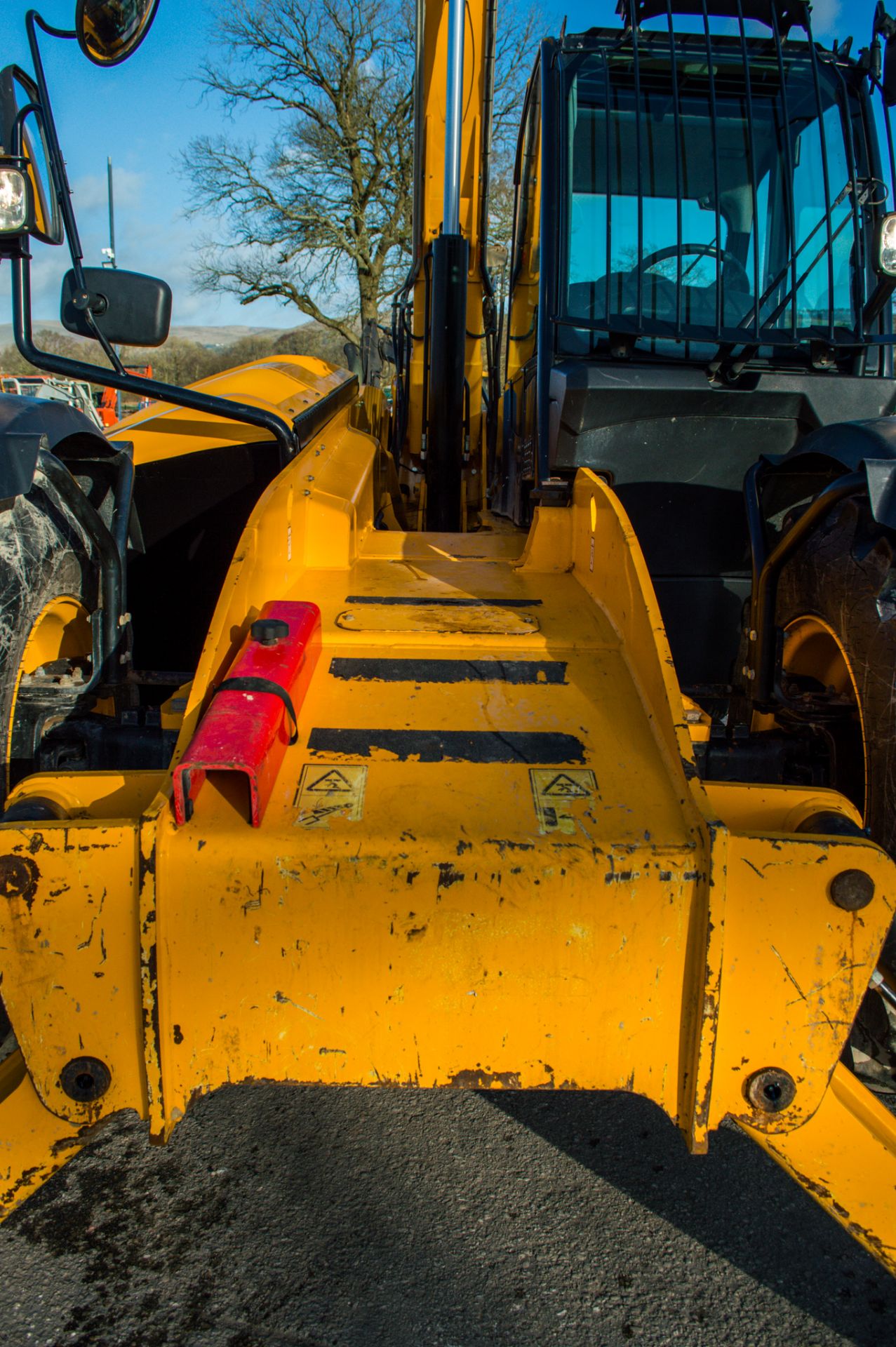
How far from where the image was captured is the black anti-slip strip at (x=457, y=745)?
1.75 meters

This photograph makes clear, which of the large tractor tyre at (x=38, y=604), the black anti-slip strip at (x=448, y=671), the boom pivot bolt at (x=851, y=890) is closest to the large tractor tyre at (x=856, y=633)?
the boom pivot bolt at (x=851, y=890)

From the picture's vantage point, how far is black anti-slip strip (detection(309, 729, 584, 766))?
1753mm

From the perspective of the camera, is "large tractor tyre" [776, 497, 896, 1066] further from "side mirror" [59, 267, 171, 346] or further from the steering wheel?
"side mirror" [59, 267, 171, 346]

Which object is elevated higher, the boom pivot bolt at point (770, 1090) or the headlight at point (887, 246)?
the headlight at point (887, 246)

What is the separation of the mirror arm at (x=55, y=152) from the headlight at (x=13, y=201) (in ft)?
0.73

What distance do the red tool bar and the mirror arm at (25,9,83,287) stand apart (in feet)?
Answer: 3.47

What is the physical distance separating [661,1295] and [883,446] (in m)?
1.76

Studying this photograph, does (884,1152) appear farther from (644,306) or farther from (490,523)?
(490,523)

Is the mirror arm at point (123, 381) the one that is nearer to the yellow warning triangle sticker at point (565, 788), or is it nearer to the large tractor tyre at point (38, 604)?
the large tractor tyre at point (38, 604)

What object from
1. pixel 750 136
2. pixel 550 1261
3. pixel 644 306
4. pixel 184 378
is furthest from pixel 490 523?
pixel 184 378

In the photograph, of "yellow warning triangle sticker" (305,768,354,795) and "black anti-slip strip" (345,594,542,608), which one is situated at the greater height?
"black anti-slip strip" (345,594,542,608)

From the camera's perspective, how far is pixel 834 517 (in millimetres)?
2066

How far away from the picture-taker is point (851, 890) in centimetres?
146

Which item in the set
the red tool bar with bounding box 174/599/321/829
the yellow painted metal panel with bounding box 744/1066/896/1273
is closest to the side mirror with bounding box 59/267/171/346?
the red tool bar with bounding box 174/599/321/829
